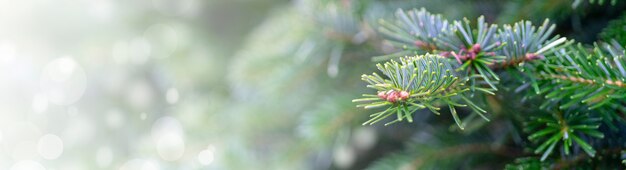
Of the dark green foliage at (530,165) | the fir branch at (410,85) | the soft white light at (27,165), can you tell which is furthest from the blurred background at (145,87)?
the fir branch at (410,85)

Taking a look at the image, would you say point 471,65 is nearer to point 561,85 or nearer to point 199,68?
point 561,85

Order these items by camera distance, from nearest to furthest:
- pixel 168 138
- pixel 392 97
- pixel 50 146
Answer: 1. pixel 392 97
2. pixel 168 138
3. pixel 50 146

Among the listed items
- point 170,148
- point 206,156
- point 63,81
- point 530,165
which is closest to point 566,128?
point 530,165

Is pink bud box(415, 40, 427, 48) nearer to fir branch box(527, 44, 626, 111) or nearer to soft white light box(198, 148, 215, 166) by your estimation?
fir branch box(527, 44, 626, 111)

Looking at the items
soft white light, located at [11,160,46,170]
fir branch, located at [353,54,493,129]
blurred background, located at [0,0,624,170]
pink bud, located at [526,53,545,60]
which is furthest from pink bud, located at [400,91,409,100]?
soft white light, located at [11,160,46,170]

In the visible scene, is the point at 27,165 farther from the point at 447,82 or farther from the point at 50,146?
the point at 447,82

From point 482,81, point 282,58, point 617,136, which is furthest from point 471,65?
point 282,58
